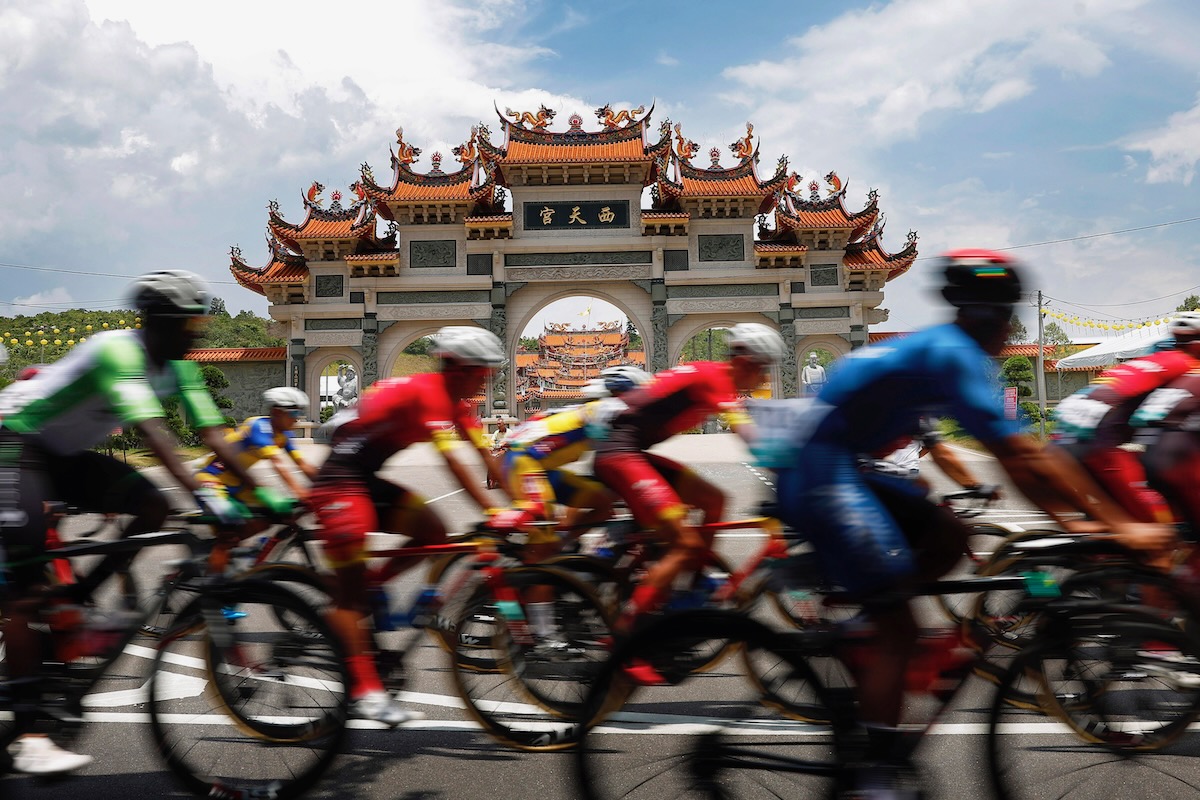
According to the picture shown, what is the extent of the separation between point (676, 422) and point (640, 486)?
57 centimetres

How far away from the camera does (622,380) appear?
4441mm

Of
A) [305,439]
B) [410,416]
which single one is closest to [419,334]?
[305,439]

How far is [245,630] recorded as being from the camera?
2689mm

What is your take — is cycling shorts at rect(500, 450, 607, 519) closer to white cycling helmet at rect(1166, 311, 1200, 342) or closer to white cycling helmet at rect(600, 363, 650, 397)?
white cycling helmet at rect(600, 363, 650, 397)

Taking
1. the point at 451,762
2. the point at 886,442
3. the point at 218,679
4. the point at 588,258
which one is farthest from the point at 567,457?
the point at 588,258

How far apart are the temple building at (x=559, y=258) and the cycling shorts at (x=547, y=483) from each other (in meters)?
26.3

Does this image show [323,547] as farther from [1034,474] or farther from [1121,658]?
[1121,658]

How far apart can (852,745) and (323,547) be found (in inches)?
77.1

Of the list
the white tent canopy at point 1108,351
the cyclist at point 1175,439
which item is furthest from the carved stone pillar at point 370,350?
the cyclist at point 1175,439

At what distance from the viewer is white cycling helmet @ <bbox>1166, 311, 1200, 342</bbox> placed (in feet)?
12.9

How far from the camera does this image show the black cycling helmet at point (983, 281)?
2.16 metres

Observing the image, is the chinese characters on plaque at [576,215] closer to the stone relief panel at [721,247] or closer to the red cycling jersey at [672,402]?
the stone relief panel at [721,247]

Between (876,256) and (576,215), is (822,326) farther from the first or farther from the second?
(576,215)

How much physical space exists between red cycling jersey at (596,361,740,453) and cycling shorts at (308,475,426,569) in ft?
3.25
